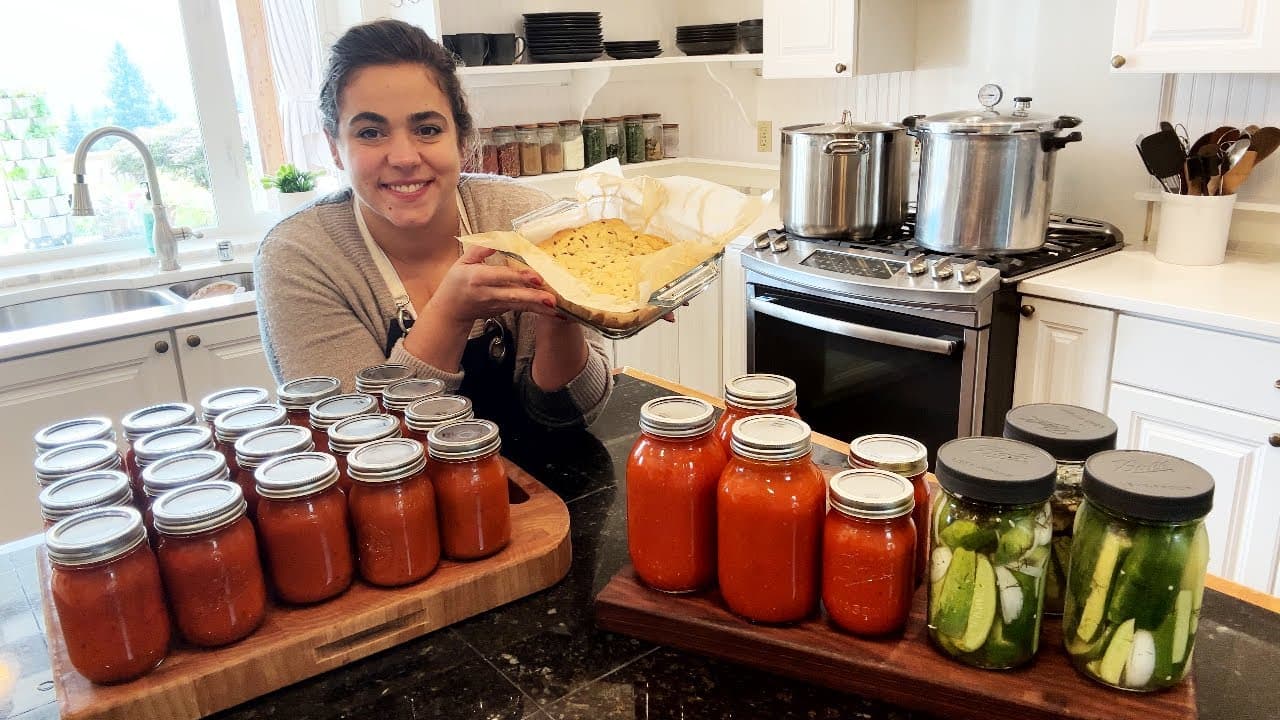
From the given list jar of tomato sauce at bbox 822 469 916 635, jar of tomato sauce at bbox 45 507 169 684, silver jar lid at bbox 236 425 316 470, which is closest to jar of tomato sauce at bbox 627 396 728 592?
jar of tomato sauce at bbox 822 469 916 635

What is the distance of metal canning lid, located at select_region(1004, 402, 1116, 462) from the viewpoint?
839mm

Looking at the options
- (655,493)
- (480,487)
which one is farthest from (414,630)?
(655,493)

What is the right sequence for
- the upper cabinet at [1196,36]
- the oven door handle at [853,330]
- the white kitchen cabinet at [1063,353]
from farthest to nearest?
the oven door handle at [853,330]
the white kitchen cabinet at [1063,353]
the upper cabinet at [1196,36]

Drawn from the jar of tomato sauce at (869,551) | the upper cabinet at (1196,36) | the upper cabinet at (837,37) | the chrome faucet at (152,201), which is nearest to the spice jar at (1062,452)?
the jar of tomato sauce at (869,551)

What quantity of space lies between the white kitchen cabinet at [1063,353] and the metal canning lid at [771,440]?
1.51 meters

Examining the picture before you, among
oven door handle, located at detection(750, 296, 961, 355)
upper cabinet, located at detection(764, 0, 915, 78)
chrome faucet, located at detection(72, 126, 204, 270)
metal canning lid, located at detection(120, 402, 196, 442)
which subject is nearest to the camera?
metal canning lid, located at detection(120, 402, 196, 442)

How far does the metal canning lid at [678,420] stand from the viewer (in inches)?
33.5

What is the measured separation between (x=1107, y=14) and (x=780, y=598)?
2211 mm

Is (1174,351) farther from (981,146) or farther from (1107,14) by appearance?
(1107,14)

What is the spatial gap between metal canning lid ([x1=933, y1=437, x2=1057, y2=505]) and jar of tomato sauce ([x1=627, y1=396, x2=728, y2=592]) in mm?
221

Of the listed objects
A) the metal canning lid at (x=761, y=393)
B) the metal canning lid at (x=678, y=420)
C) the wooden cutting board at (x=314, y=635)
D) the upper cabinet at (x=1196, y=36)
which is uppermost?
the upper cabinet at (x=1196, y=36)

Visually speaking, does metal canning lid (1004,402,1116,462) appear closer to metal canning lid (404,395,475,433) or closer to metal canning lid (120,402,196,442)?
metal canning lid (404,395,475,433)

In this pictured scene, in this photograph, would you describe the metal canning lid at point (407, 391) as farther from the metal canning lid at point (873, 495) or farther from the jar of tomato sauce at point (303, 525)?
the metal canning lid at point (873, 495)

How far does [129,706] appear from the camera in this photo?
78cm
